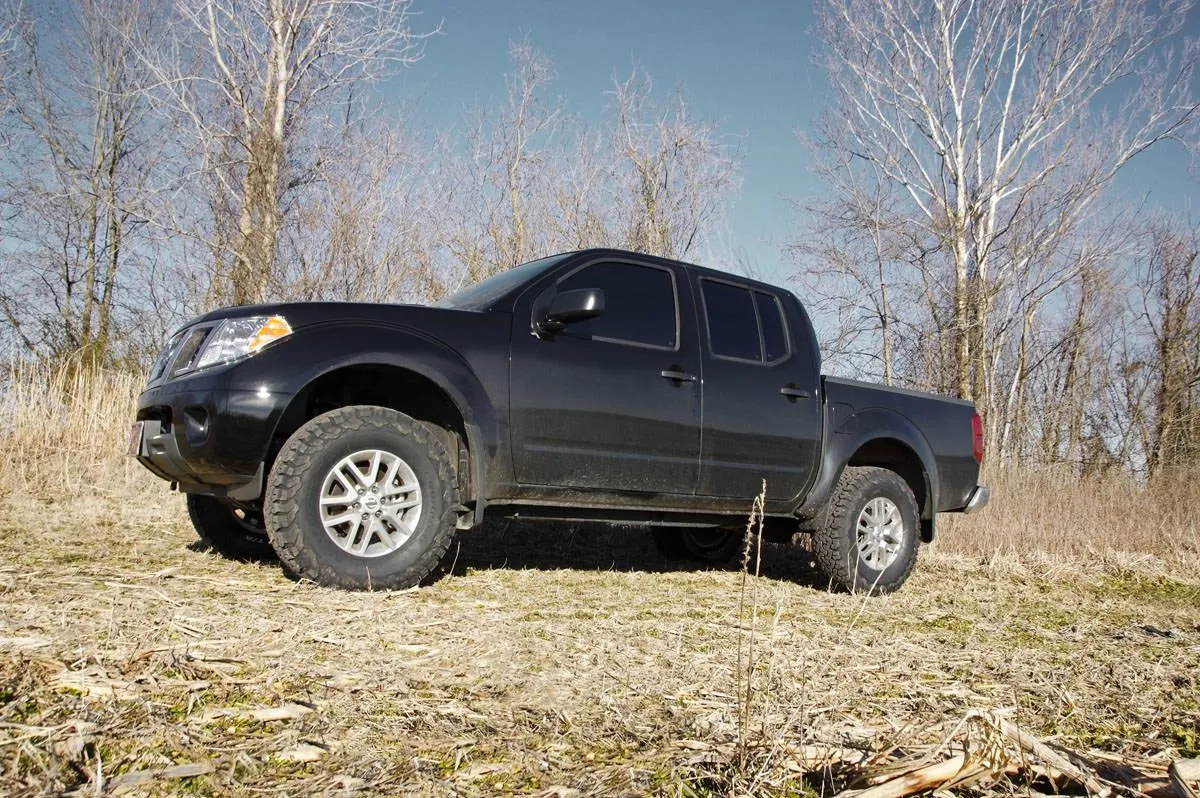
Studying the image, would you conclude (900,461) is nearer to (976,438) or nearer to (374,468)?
(976,438)

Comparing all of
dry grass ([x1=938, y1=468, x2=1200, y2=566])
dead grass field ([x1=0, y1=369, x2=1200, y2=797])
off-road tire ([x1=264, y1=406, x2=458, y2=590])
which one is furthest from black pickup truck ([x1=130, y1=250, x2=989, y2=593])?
dry grass ([x1=938, y1=468, x2=1200, y2=566])

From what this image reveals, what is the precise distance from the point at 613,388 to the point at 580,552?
239cm

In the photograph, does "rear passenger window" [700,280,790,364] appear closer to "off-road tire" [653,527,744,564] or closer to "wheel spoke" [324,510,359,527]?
"off-road tire" [653,527,744,564]

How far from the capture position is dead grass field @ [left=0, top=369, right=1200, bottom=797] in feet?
5.48

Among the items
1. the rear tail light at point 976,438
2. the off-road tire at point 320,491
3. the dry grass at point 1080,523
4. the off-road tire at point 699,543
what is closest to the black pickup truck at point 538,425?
the off-road tire at point 320,491

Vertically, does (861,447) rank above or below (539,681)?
above

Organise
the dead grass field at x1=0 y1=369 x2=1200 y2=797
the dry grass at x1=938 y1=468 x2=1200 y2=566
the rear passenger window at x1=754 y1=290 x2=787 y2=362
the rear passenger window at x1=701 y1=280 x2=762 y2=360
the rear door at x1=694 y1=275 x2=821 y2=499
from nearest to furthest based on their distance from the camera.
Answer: the dead grass field at x1=0 y1=369 x2=1200 y2=797, the rear door at x1=694 y1=275 x2=821 y2=499, the rear passenger window at x1=701 y1=280 x2=762 y2=360, the rear passenger window at x1=754 y1=290 x2=787 y2=362, the dry grass at x1=938 y1=468 x2=1200 y2=566

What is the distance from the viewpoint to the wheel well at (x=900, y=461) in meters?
5.68

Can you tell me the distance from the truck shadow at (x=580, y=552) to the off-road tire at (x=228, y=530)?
1.13 metres

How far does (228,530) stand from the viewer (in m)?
4.84

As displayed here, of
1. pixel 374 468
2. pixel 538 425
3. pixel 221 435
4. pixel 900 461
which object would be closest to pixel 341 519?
pixel 374 468

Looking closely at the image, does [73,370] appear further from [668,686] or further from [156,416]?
[668,686]

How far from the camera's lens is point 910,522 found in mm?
5562

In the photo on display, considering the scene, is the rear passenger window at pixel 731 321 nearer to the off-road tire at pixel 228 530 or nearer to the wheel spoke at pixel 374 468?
the wheel spoke at pixel 374 468
